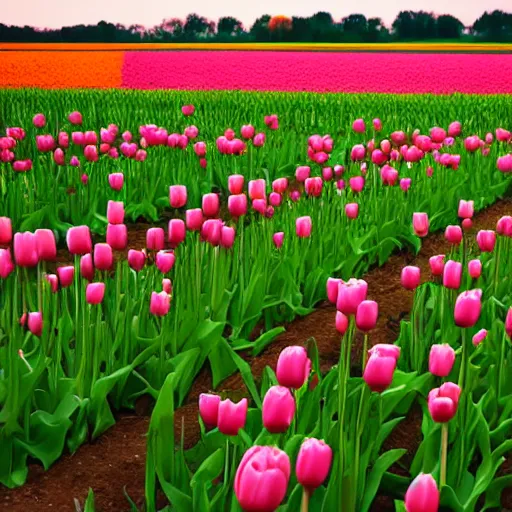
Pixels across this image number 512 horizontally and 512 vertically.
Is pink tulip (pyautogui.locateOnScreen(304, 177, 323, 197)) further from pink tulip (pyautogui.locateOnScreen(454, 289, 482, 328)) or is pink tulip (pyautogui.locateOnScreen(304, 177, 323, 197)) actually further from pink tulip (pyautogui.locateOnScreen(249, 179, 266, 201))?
pink tulip (pyautogui.locateOnScreen(454, 289, 482, 328))

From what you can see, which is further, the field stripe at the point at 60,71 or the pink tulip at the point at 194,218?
the field stripe at the point at 60,71

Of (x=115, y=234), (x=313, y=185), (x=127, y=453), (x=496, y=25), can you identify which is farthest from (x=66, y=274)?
(x=496, y=25)

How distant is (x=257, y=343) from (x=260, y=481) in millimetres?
1924

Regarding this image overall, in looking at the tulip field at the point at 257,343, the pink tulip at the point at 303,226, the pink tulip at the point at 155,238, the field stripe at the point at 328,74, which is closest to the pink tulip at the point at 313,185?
the tulip field at the point at 257,343

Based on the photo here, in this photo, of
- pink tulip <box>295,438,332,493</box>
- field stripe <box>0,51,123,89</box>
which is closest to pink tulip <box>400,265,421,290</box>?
pink tulip <box>295,438,332,493</box>

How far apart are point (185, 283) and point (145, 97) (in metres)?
10.5

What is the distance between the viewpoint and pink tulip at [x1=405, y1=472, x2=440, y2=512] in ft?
4.50

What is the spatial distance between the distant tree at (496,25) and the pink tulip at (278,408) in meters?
44.6

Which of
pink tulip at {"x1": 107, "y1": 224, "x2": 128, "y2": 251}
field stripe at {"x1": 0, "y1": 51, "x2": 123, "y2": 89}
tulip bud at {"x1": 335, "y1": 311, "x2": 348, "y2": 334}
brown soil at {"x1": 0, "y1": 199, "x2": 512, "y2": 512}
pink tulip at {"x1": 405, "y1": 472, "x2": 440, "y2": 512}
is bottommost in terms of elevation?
brown soil at {"x1": 0, "y1": 199, "x2": 512, "y2": 512}

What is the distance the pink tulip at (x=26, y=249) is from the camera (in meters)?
2.57

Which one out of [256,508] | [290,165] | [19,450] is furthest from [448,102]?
[256,508]

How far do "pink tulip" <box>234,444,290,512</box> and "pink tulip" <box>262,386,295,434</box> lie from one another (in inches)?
9.9

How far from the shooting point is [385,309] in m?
3.75

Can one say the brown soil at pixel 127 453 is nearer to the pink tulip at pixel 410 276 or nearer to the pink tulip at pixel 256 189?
the pink tulip at pixel 410 276
